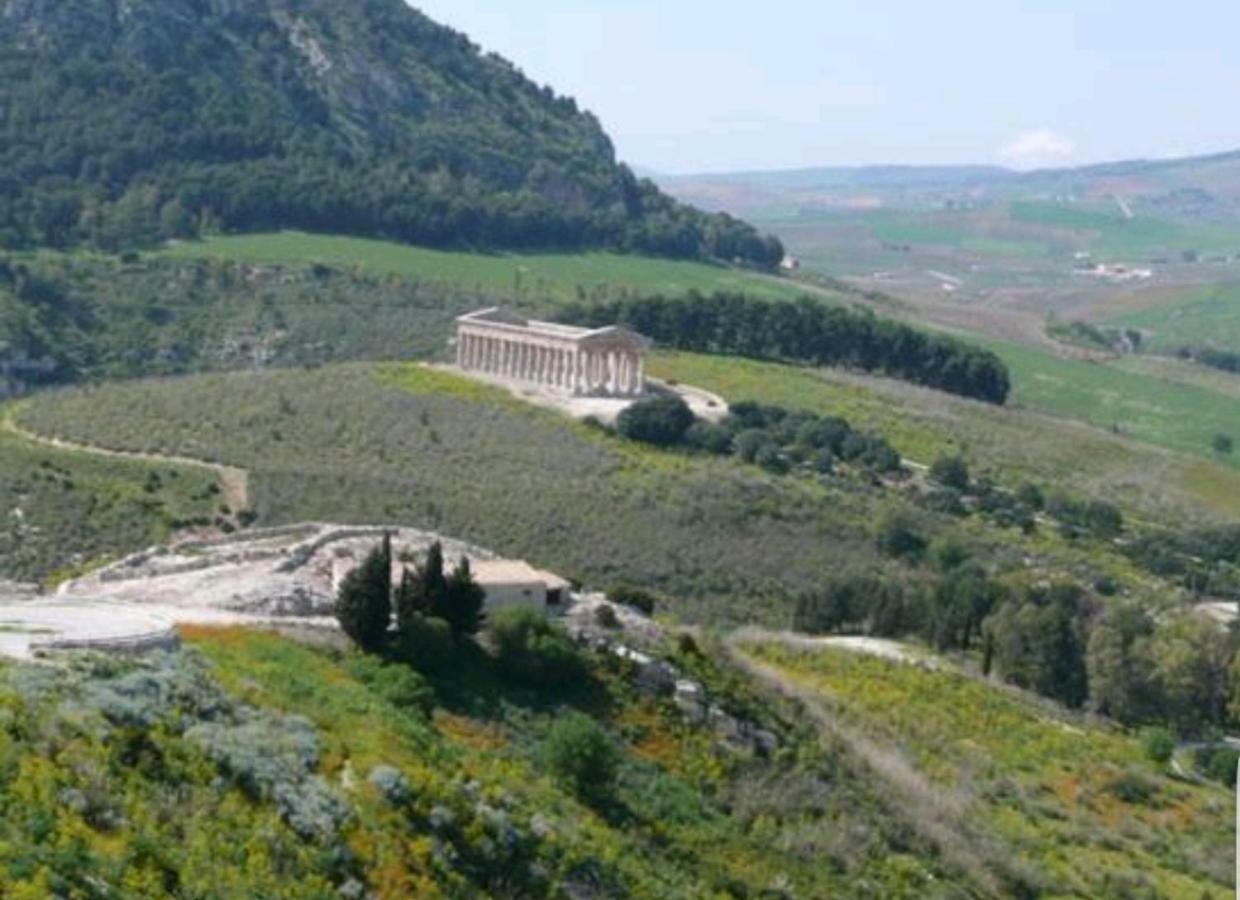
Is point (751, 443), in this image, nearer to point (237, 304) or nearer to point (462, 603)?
point (237, 304)

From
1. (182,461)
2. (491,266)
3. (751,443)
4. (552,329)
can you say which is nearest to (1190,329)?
(491,266)

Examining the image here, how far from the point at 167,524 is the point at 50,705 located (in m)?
36.6

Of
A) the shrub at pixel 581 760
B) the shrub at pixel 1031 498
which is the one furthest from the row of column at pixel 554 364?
the shrub at pixel 581 760

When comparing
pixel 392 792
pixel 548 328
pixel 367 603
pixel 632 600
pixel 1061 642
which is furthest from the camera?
pixel 548 328

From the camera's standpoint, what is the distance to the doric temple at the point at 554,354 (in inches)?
3772

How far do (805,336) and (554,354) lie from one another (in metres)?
19.9

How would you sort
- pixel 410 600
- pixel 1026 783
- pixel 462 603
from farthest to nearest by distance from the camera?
pixel 1026 783, pixel 462 603, pixel 410 600

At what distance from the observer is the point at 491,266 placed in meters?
129

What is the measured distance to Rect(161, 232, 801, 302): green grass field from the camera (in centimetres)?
11762

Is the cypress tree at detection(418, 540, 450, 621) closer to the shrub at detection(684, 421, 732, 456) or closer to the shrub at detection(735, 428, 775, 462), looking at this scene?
the shrub at detection(735, 428, 775, 462)

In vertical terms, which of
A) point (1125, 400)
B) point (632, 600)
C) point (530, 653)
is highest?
point (530, 653)

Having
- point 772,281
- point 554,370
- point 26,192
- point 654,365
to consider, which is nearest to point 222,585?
point 554,370

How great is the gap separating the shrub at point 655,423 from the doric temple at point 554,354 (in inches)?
288

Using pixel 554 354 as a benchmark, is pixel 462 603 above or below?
above
